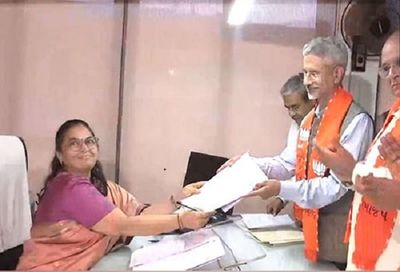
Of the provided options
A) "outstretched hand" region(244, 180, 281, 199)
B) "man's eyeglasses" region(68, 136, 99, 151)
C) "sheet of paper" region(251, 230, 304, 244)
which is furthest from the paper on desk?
"man's eyeglasses" region(68, 136, 99, 151)

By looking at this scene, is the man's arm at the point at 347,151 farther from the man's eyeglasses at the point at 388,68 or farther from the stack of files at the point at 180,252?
the stack of files at the point at 180,252

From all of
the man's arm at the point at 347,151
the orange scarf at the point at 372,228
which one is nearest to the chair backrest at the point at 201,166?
the man's arm at the point at 347,151

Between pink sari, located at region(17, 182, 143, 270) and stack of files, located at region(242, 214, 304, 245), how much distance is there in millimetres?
236

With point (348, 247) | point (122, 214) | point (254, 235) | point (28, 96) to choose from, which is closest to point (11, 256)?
point (122, 214)

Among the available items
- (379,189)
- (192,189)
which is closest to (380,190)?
(379,189)

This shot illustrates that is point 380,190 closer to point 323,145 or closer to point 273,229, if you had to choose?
point 323,145

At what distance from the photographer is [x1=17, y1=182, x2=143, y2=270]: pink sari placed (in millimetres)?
1215

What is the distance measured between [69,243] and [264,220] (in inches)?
15.8

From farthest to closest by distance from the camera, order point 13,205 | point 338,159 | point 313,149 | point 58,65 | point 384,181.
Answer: point 58,65 < point 13,205 < point 313,149 < point 338,159 < point 384,181

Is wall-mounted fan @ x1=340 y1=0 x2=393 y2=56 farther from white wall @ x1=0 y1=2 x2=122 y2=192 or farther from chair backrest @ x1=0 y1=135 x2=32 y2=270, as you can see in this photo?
chair backrest @ x1=0 y1=135 x2=32 y2=270

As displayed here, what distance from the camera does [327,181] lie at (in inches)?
47.5

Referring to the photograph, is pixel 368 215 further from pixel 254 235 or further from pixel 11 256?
pixel 11 256

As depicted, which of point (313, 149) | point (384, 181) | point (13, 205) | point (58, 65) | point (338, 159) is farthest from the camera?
point (58, 65)

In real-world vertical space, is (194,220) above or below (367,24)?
below
